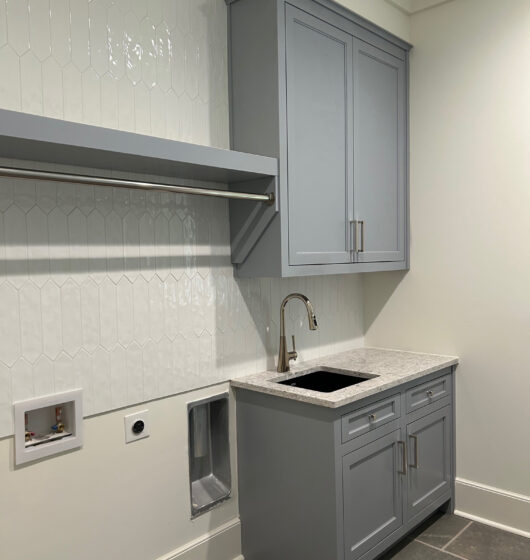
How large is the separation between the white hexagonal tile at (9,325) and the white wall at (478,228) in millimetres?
1988

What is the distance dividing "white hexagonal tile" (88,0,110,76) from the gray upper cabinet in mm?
575

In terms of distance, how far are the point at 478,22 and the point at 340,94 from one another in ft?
2.71

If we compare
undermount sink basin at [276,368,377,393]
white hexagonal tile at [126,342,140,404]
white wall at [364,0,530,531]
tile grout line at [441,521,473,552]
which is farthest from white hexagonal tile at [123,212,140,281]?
tile grout line at [441,521,473,552]

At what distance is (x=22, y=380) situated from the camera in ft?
5.49

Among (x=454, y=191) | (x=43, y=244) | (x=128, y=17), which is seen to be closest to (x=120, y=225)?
(x=43, y=244)

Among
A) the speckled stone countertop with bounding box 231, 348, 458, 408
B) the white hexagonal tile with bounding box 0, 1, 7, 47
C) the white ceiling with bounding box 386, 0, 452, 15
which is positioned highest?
the white ceiling with bounding box 386, 0, 452, 15

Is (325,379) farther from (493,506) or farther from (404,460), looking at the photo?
(493,506)

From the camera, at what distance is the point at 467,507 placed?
2.73 m

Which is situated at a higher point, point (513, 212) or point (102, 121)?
point (102, 121)

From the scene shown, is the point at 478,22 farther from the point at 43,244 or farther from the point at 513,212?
the point at 43,244

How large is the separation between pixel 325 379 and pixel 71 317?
1.26m

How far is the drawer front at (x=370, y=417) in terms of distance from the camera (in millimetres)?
2057

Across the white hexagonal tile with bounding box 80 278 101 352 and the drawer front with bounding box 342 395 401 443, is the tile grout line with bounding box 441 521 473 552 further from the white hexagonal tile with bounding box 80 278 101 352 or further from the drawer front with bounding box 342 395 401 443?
the white hexagonal tile with bounding box 80 278 101 352

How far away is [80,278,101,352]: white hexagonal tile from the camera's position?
1.82 meters
